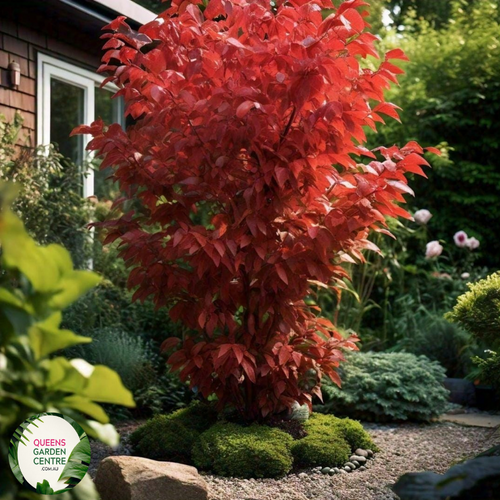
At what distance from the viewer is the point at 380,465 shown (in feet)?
12.3

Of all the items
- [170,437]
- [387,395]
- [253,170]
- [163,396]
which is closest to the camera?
[253,170]

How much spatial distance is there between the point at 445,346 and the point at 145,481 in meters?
4.16

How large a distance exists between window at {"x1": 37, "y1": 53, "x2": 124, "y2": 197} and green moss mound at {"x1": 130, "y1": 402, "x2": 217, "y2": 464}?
103 inches

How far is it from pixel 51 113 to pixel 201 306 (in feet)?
9.55

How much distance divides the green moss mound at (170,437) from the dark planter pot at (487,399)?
261 centimetres

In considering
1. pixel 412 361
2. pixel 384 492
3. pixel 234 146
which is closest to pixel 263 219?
pixel 234 146

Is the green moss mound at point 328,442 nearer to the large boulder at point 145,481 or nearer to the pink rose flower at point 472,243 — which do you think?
the large boulder at point 145,481

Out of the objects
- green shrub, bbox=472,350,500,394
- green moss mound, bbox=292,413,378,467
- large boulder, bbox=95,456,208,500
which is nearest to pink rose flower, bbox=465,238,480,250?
green shrub, bbox=472,350,500,394

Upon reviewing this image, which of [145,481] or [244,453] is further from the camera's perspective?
[244,453]

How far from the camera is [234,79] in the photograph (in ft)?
11.5

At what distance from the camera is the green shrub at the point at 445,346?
622 cm

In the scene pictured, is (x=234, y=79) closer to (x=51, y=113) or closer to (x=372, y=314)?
(x=51, y=113)

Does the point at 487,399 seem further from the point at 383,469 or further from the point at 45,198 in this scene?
the point at 45,198

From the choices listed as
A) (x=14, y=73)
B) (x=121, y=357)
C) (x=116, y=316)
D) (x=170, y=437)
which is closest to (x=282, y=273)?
(x=170, y=437)
